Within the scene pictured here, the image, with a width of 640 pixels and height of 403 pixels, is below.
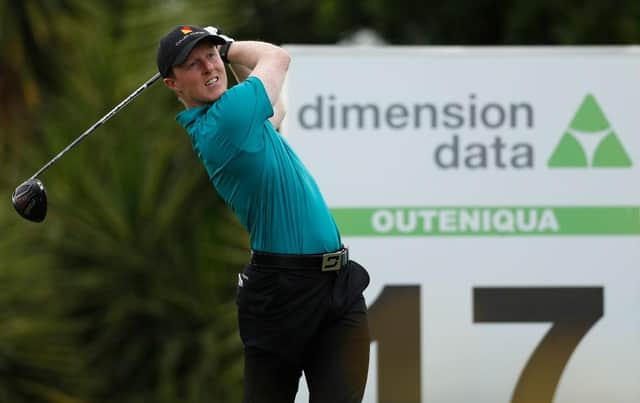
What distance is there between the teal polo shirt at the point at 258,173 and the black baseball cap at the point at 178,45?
0.15m

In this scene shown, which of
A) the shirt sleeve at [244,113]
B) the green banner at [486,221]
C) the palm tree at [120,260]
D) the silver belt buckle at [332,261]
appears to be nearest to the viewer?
the shirt sleeve at [244,113]

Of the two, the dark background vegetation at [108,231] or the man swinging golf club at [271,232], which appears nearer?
the man swinging golf club at [271,232]

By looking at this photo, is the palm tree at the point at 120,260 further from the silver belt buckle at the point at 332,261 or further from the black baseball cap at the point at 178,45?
the black baseball cap at the point at 178,45

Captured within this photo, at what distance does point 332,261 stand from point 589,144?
89.4 inches

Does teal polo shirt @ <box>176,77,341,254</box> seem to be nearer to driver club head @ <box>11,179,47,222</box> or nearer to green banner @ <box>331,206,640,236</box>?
driver club head @ <box>11,179,47,222</box>

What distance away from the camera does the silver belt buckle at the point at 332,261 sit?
4180 mm

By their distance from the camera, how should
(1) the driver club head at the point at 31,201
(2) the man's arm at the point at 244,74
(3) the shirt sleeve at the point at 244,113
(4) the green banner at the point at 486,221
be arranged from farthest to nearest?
(4) the green banner at the point at 486,221
(2) the man's arm at the point at 244,74
(1) the driver club head at the point at 31,201
(3) the shirt sleeve at the point at 244,113

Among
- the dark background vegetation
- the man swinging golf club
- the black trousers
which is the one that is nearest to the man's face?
the man swinging golf club

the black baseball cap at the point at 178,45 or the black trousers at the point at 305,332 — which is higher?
the black baseball cap at the point at 178,45

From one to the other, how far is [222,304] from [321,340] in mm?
3769


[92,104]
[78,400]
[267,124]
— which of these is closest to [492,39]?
[92,104]

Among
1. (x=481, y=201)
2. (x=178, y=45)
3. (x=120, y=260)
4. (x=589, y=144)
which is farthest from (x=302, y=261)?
(x=120, y=260)

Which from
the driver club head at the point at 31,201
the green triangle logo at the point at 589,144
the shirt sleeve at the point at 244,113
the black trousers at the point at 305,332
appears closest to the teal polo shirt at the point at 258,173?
the shirt sleeve at the point at 244,113

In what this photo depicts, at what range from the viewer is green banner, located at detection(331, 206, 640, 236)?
19.9 ft
